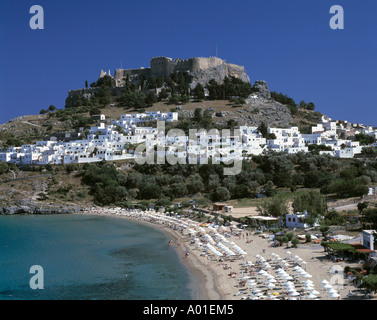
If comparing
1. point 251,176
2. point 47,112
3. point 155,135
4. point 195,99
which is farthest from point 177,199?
point 47,112

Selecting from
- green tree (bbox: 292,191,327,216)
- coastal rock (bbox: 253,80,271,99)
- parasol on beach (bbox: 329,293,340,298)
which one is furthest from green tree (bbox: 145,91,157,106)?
parasol on beach (bbox: 329,293,340,298)

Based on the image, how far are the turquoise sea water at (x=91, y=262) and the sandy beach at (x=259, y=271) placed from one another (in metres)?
1.04

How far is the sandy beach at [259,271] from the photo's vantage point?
55.4 feet

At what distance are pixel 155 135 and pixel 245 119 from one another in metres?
17.4

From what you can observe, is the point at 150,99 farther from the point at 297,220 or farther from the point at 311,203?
the point at 297,220

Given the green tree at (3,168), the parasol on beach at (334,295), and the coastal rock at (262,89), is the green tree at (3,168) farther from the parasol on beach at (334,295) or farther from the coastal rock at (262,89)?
the coastal rock at (262,89)

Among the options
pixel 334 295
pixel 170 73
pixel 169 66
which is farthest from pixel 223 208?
pixel 169 66

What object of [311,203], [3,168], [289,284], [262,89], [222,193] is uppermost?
[262,89]

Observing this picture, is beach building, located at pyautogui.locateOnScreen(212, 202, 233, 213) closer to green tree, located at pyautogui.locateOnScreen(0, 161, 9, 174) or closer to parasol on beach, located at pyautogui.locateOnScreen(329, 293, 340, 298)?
parasol on beach, located at pyautogui.locateOnScreen(329, 293, 340, 298)

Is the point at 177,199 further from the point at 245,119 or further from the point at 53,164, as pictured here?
the point at 245,119

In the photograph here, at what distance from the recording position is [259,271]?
20.0 metres

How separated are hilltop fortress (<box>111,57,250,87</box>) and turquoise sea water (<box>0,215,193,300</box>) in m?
52.3

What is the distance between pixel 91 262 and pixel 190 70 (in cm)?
6690

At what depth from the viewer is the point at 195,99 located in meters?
82.9
